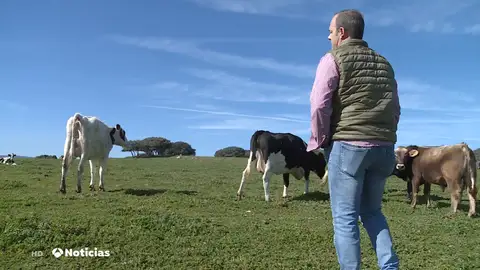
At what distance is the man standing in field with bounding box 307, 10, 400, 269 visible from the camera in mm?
4207

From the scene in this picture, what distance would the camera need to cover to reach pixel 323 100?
13.7 feet

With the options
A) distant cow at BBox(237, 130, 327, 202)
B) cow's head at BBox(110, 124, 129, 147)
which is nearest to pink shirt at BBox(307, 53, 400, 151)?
distant cow at BBox(237, 130, 327, 202)

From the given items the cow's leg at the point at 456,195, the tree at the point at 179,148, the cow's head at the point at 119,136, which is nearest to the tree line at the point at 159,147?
A: the tree at the point at 179,148

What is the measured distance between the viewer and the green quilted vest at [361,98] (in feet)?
13.8

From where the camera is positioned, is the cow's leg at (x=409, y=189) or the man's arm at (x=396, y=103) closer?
the man's arm at (x=396, y=103)

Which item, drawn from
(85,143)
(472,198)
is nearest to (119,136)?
(85,143)

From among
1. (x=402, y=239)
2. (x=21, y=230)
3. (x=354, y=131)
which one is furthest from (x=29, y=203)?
(x=354, y=131)

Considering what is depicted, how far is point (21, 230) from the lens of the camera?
7449 mm

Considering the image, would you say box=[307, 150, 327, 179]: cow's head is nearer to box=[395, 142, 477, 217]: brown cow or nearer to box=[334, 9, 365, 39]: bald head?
box=[395, 142, 477, 217]: brown cow

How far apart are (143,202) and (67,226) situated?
4.18 meters

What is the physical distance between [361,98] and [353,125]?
0.89 ft

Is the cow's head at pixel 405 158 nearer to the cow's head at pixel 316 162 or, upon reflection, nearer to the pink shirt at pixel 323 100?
the cow's head at pixel 316 162

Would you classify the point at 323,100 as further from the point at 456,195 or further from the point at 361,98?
the point at 456,195

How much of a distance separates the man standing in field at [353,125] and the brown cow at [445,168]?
838 centimetres
